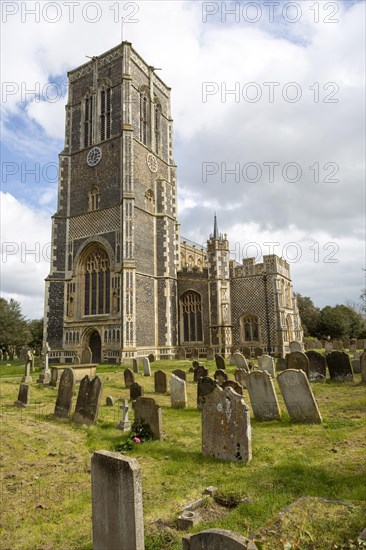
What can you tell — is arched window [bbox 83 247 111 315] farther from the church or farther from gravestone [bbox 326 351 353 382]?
gravestone [bbox 326 351 353 382]

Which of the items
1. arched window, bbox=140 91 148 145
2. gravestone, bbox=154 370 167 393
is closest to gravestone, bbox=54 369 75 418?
gravestone, bbox=154 370 167 393

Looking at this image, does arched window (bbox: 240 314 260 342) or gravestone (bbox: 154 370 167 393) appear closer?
gravestone (bbox: 154 370 167 393)

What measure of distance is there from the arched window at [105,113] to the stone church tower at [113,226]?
0.07m

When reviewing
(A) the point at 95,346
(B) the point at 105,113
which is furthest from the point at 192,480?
(B) the point at 105,113

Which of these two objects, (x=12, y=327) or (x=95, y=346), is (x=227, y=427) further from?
(x=12, y=327)

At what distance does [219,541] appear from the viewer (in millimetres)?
2371

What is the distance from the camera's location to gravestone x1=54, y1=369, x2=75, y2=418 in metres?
8.08

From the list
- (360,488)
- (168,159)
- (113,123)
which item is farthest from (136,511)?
(168,159)

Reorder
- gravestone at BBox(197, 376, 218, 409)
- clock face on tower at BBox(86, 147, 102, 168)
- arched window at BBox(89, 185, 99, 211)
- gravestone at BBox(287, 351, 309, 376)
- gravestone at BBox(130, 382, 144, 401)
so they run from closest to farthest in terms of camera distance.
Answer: gravestone at BBox(197, 376, 218, 409)
gravestone at BBox(130, 382, 144, 401)
gravestone at BBox(287, 351, 309, 376)
arched window at BBox(89, 185, 99, 211)
clock face on tower at BBox(86, 147, 102, 168)

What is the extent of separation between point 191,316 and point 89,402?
1751cm

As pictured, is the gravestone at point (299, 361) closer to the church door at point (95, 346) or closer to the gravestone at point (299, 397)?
the gravestone at point (299, 397)

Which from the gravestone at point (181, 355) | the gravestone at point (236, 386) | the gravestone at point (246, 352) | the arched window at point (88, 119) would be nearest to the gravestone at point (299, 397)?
the gravestone at point (236, 386)

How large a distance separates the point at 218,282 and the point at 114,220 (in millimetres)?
7799

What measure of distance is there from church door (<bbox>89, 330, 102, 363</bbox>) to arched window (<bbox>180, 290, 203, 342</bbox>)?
5.60 m
